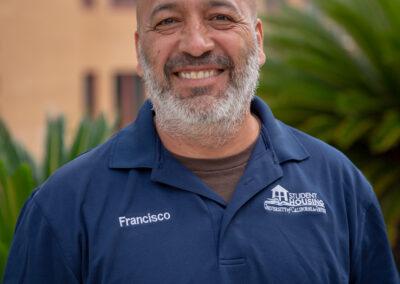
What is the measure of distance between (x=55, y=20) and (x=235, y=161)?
11531 mm

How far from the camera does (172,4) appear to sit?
2344 mm

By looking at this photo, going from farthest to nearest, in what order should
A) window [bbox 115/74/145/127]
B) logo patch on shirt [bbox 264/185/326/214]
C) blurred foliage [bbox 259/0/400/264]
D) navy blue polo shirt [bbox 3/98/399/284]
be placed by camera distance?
window [bbox 115/74/145/127]
blurred foliage [bbox 259/0/400/264]
logo patch on shirt [bbox 264/185/326/214]
navy blue polo shirt [bbox 3/98/399/284]

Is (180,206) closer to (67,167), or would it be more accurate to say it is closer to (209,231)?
(209,231)

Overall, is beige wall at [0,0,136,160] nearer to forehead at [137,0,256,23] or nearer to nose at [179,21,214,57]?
forehead at [137,0,256,23]

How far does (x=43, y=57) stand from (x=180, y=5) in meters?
11.0

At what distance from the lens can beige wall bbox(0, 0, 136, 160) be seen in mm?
12070

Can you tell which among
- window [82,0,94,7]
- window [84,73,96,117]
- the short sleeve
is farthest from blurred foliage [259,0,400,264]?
window [82,0,94,7]

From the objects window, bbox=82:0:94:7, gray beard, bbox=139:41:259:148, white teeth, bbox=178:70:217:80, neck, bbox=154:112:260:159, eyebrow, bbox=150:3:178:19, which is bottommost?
window, bbox=82:0:94:7

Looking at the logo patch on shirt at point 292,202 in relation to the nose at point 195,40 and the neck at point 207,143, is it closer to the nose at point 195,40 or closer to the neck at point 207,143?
the neck at point 207,143

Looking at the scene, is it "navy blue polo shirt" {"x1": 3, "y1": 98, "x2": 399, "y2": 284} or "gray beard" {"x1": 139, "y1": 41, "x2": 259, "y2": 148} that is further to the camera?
"gray beard" {"x1": 139, "y1": 41, "x2": 259, "y2": 148}

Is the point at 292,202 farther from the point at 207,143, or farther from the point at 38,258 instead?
the point at 38,258

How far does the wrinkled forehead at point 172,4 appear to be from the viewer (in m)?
2.33

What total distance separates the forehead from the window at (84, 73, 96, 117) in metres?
13.0

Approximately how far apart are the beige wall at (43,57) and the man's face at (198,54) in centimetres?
901
